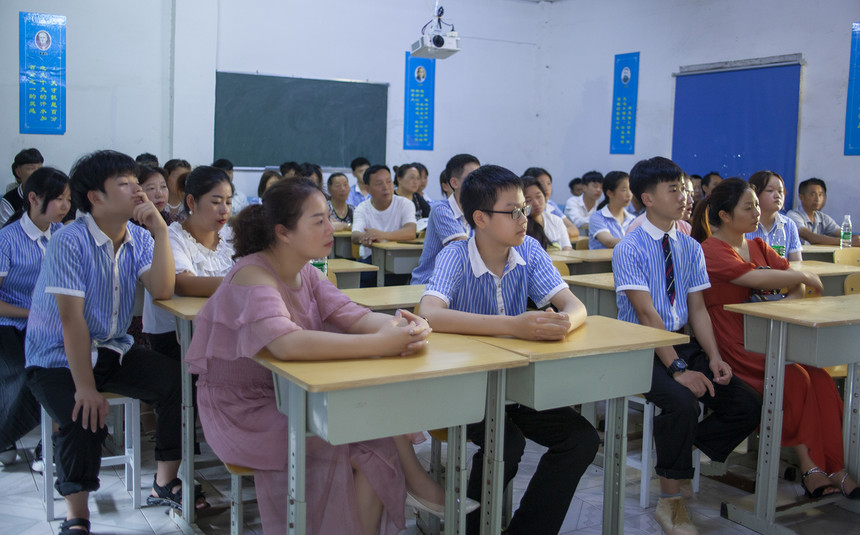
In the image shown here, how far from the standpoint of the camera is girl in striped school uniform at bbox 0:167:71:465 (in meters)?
2.80

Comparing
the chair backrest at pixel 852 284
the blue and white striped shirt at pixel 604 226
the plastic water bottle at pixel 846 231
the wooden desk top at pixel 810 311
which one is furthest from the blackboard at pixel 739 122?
the wooden desk top at pixel 810 311

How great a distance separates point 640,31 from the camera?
25.7 feet

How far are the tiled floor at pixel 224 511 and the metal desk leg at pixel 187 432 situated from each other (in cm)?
8

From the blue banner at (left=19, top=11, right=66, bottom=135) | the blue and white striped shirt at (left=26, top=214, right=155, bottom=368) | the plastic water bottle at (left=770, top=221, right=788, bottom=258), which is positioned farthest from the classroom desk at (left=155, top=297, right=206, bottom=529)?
the blue banner at (left=19, top=11, right=66, bottom=135)

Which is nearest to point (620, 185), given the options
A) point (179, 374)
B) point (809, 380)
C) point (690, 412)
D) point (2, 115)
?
point (809, 380)

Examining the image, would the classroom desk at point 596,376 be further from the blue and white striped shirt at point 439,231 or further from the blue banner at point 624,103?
the blue banner at point 624,103

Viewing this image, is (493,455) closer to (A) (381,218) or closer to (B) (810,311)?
(B) (810,311)

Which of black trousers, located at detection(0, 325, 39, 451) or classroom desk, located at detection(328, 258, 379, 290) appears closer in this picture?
black trousers, located at detection(0, 325, 39, 451)

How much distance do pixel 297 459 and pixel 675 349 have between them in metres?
1.61

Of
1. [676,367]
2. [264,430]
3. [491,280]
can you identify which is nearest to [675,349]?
[676,367]

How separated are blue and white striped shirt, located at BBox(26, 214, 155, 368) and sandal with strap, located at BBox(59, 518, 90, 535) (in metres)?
0.48

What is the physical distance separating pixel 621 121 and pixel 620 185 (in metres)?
3.18

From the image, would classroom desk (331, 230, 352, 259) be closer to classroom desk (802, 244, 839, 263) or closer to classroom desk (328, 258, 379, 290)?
classroom desk (328, 258, 379, 290)

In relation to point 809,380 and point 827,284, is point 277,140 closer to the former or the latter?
point 827,284
